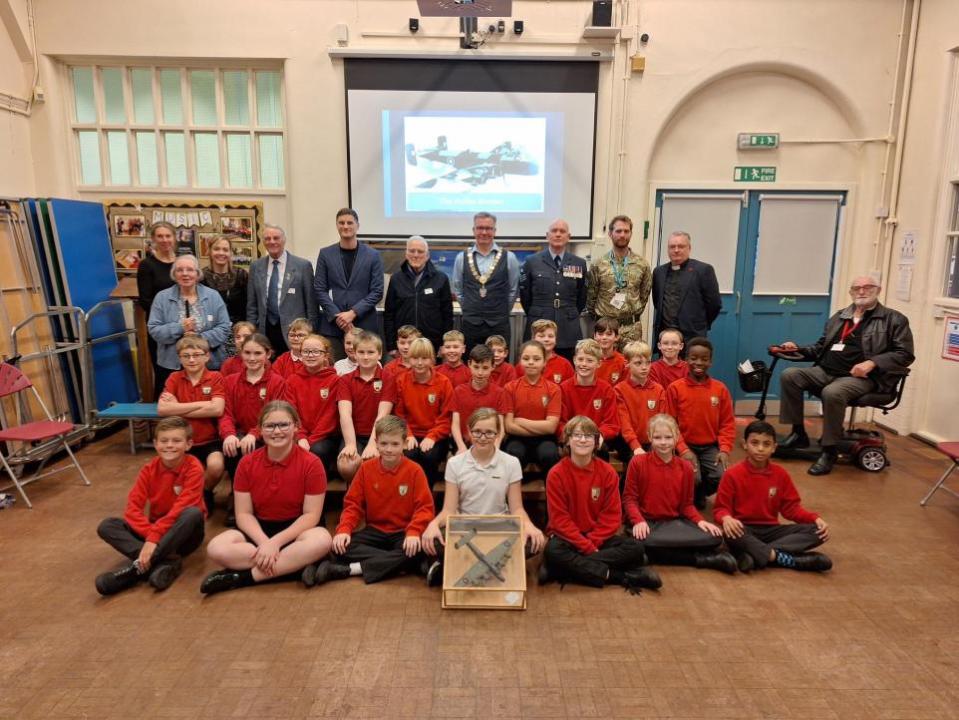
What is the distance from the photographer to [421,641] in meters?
2.65

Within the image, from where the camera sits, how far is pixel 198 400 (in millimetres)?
3910

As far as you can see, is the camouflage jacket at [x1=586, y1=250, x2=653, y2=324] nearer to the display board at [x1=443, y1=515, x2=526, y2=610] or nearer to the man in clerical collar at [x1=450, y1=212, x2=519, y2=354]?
the man in clerical collar at [x1=450, y1=212, x2=519, y2=354]

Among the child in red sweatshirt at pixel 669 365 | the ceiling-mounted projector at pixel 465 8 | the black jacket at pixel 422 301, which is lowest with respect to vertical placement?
the child in red sweatshirt at pixel 669 365

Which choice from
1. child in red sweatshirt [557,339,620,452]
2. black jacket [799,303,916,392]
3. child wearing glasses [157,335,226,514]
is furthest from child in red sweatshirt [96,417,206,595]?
black jacket [799,303,916,392]

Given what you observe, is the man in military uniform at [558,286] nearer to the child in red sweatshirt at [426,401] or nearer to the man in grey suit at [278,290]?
the child in red sweatshirt at [426,401]

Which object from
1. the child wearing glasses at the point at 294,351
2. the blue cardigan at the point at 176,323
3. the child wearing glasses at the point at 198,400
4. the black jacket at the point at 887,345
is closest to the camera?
the child wearing glasses at the point at 198,400

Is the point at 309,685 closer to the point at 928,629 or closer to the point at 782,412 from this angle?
the point at 928,629

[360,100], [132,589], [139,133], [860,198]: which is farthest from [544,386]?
[139,133]

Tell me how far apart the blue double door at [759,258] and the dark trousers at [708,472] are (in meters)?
2.70

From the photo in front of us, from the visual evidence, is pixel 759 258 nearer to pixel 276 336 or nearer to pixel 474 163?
pixel 474 163

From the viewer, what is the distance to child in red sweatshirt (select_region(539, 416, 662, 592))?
121 inches

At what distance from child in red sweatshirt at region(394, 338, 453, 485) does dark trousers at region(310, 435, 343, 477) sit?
433 millimetres

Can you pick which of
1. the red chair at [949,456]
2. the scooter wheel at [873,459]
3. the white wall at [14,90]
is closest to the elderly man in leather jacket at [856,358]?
the scooter wheel at [873,459]

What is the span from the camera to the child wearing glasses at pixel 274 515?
9.93ft
